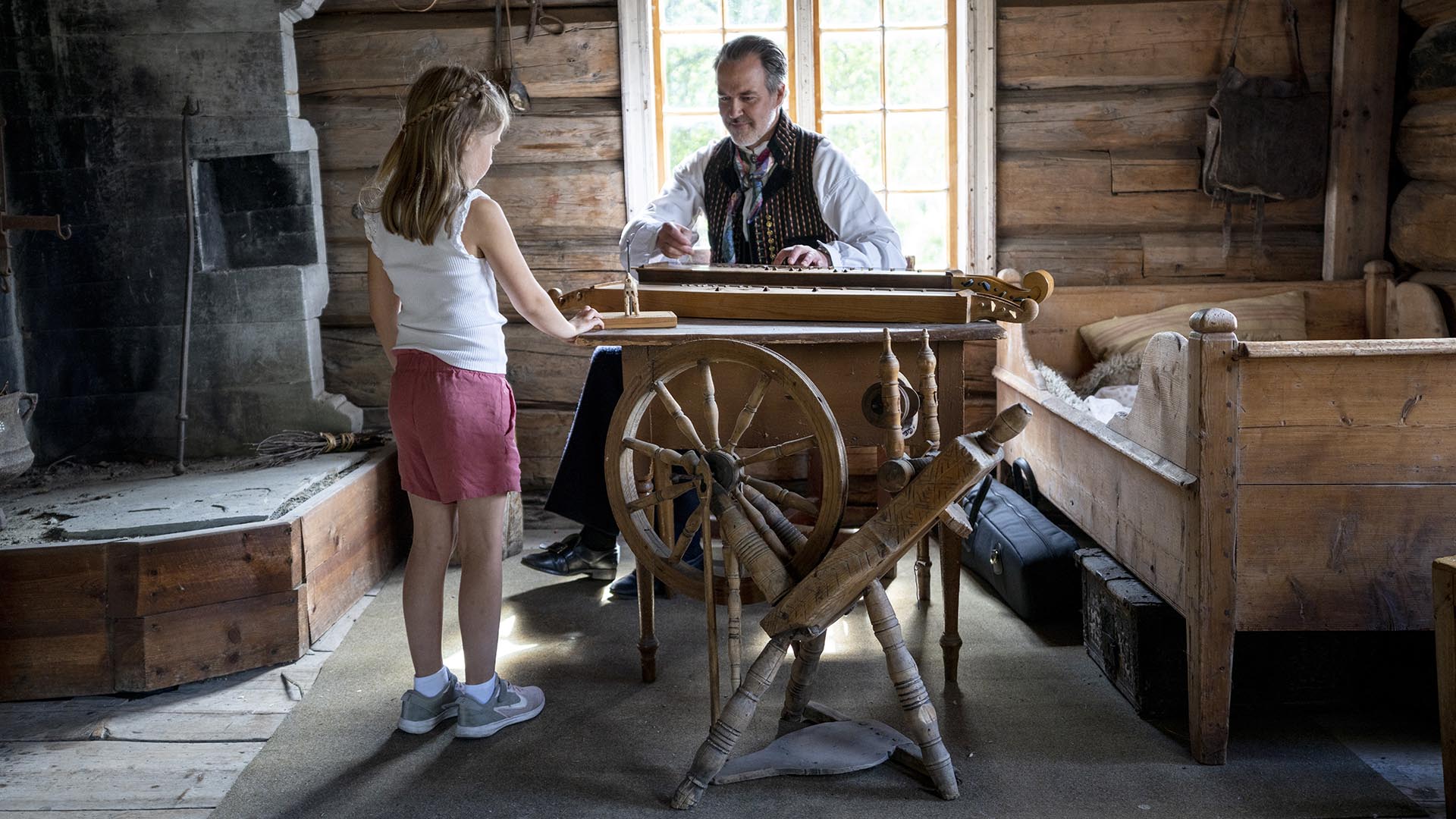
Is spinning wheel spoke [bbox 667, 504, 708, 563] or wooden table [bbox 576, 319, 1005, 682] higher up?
wooden table [bbox 576, 319, 1005, 682]

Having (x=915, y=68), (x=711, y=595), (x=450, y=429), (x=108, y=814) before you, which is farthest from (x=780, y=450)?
(x=915, y=68)

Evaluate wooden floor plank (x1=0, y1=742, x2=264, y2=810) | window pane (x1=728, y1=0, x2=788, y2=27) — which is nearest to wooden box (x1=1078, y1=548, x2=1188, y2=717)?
wooden floor plank (x1=0, y1=742, x2=264, y2=810)

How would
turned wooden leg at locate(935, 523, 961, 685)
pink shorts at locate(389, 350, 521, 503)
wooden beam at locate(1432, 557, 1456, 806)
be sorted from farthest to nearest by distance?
turned wooden leg at locate(935, 523, 961, 685), pink shorts at locate(389, 350, 521, 503), wooden beam at locate(1432, 557, 1456, 806)

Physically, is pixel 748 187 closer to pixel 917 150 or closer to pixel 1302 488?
pixel 917 150

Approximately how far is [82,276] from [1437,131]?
500 cm

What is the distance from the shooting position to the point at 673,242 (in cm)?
375

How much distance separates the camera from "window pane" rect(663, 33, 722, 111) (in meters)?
4.88

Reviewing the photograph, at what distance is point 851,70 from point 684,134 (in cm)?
76

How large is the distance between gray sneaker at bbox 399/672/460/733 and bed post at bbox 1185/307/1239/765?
69.2 inches

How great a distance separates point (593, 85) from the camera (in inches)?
187

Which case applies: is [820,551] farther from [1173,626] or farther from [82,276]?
[82,276]

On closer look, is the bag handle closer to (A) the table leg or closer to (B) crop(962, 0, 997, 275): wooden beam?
(B) crop(962, 0, 997, 275): wooden beam

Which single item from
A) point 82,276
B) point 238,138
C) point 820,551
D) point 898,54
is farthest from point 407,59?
point 820,551

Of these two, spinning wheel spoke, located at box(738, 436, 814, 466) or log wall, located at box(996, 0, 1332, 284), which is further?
log wall, located at box(996, 0, 1332, 284)
